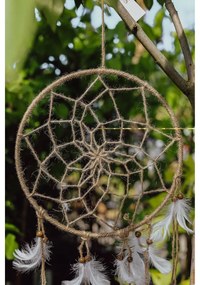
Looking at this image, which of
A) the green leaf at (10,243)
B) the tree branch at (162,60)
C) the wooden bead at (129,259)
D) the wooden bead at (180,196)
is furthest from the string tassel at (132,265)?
the green leaf at (10,243)

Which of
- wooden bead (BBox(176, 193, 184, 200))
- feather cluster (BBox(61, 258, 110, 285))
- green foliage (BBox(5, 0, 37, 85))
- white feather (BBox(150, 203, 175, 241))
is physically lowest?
feather cluster (BBox(61, 258, 110, 285))

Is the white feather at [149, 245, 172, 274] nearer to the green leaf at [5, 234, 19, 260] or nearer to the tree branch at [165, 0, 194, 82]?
the tree branch at [165, 0, 194, 82]

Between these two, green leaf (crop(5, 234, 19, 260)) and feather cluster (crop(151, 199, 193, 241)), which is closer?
feather cluster (crop(151, 199, 193, 241))

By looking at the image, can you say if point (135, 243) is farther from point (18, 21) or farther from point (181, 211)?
point (18, 21)

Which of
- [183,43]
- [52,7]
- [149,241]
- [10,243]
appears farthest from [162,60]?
[10,243]

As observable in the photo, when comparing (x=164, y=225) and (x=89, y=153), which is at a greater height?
(x=89, y=153)

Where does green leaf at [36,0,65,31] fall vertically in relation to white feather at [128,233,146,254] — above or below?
above

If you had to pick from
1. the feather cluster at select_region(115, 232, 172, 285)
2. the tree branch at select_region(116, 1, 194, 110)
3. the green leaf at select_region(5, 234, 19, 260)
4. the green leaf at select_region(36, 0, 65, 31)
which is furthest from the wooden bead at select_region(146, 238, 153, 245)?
the green leaf at select_region(5, 234, 19, 260)
